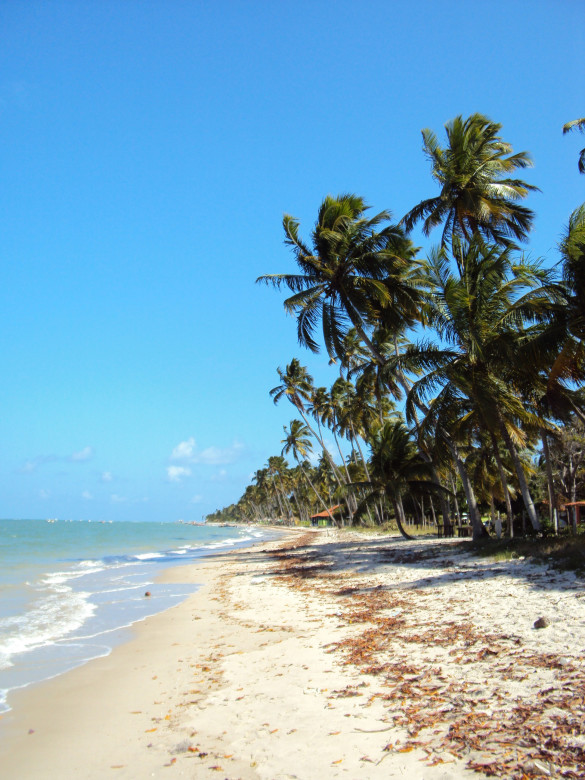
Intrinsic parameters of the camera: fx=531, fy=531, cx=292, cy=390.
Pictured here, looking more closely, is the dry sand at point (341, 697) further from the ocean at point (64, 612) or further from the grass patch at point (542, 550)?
the ocean at point (64, 612)

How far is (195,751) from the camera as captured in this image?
4359 millimetres

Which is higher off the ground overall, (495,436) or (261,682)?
(495,436)

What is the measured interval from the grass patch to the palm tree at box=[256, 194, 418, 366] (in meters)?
7.63

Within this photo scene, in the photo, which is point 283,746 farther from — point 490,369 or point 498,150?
point 498,150

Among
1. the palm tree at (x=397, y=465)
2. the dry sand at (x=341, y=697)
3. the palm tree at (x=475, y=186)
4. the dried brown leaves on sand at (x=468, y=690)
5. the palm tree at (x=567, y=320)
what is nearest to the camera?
the dried brown leaves on sand at (x=468, y=690)

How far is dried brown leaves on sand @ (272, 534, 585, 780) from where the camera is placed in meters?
3.61

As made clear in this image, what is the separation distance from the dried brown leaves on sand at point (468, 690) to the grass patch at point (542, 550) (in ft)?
7.86

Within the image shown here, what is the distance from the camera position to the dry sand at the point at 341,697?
386 cm

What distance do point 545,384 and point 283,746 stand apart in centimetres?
1326

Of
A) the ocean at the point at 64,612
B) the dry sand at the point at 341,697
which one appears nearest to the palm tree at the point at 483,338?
the dry sand at the point at 341,697

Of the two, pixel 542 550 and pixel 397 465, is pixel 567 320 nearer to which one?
pixel 542 550

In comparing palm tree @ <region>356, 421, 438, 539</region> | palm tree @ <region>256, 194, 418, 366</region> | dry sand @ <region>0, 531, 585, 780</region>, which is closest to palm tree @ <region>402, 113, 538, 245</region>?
palm tree @ <region>256, 194, 418, 366</region>

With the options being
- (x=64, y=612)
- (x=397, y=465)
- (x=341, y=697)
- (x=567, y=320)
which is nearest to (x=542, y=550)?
→ (x=567, y=320)

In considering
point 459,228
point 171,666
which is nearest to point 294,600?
point 171,666
